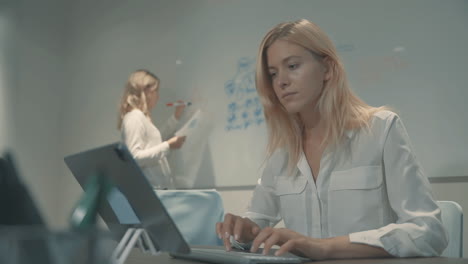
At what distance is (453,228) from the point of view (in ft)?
4.42

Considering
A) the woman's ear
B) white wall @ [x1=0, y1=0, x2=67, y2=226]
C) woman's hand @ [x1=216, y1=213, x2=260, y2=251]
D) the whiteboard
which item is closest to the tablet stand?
woman's hand @ [x1=216, y1=213, x2=260, y2=251]

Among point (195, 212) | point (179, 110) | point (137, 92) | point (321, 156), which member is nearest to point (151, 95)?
point (137, 92)

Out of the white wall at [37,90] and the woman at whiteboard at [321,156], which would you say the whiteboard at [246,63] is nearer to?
the white wall at [37,90]

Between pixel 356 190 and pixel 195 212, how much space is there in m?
0.68

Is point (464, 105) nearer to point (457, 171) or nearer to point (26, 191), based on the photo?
point (457, 171)

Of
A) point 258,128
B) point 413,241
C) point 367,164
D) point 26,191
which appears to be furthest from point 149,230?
point 258,128

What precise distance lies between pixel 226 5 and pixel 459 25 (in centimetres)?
175

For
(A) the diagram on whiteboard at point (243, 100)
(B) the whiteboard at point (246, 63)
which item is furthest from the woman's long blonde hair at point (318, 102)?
(A) the diagram on whiteboard at point (243, 100)

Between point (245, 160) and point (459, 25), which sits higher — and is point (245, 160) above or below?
below

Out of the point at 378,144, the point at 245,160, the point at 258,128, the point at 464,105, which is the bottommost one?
the point at 245,160

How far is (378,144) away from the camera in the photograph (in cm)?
136

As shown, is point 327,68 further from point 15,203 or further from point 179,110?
point 179,110

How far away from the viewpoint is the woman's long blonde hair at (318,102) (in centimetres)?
145

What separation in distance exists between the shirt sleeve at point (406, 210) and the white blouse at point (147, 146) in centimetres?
238
